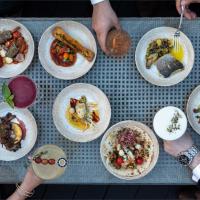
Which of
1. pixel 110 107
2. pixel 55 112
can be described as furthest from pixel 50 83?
pixel 110 107

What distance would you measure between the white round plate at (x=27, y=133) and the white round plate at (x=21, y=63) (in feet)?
0.32

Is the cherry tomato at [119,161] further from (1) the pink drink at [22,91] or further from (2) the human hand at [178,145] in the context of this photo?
(1) the pink drink at [22,91]

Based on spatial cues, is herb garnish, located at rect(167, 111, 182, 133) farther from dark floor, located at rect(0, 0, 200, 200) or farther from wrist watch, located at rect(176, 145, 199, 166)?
dark floor, located at rect(0, 0, 200, 200)

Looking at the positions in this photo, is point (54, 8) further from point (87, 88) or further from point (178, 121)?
point (178, 121)

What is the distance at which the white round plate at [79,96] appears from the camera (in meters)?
1.30

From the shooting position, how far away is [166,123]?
123 centimetres

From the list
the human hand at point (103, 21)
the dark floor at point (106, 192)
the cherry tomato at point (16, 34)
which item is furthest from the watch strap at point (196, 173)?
the cherry tomato at point (16, 34)

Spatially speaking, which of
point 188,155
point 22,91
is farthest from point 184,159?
point 22,91

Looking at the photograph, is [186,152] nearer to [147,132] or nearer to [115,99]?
[147,132]

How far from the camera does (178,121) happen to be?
48.4 inches

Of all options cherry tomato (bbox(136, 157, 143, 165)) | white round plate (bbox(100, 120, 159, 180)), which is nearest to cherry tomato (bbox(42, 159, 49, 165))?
white round plate (bbox(100, 120, 159, 180))

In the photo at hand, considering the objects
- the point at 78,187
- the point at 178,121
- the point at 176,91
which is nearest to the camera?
the point at 178,121

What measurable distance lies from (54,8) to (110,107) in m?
0.76

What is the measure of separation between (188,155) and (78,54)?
1.47 feet
